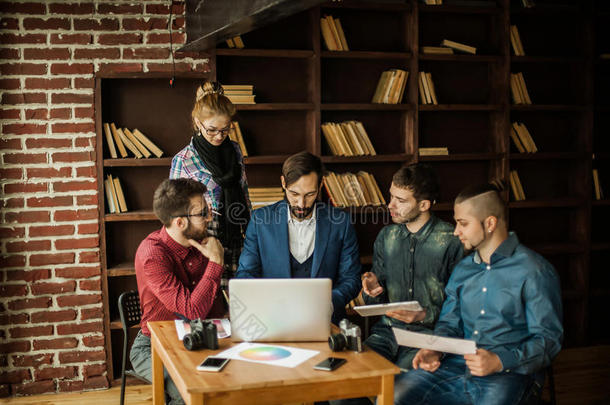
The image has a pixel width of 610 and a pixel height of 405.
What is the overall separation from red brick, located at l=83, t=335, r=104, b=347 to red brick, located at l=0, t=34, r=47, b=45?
6.08 feet

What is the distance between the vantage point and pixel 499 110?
4.42 metres

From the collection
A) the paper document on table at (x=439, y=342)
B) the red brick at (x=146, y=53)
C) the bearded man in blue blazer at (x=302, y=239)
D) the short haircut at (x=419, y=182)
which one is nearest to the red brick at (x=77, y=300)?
the bearded man in blue blazer at (x=302, y=239)

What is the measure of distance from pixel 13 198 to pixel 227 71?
62.3 inches

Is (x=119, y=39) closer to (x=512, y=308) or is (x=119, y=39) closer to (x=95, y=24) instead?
(x=95, y=24)

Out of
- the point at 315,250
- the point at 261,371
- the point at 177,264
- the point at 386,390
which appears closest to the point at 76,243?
the point at 177,264

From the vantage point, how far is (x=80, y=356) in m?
3.85

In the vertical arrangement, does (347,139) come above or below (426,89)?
below

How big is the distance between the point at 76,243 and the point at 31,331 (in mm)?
613

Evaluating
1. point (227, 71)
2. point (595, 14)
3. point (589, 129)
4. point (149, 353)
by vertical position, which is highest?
point (595, 14)

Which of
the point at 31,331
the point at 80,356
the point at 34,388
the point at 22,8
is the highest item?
the point at 22,8

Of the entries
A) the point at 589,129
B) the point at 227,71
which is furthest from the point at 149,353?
the point at 589,129

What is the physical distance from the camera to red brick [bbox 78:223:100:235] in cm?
379

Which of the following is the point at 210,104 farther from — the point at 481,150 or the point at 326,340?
the point at 481,150

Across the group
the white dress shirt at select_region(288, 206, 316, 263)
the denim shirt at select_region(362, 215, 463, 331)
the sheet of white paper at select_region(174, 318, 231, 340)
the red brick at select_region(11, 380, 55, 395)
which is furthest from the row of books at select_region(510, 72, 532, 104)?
the red brick at select_region(11, 380, 55, 395)
